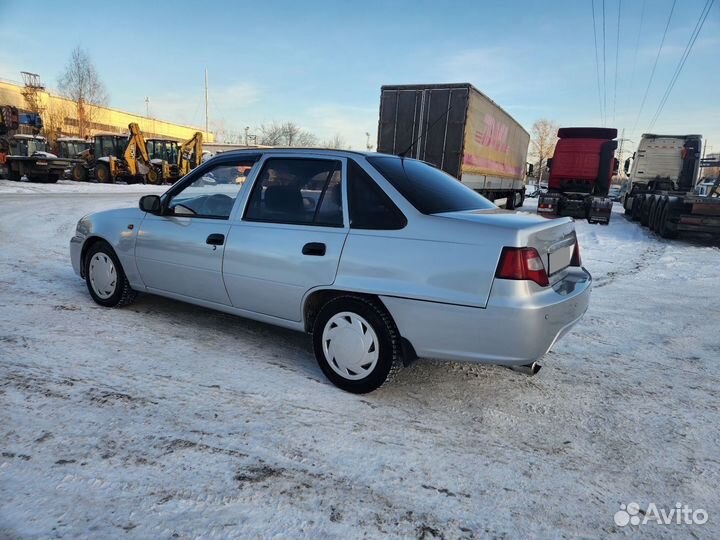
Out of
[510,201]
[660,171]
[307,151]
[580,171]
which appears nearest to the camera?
[307,151]

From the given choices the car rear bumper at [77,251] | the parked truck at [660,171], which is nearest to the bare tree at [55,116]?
the parked truck at [660,171]

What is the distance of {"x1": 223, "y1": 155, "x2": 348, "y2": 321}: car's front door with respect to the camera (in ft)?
10.1

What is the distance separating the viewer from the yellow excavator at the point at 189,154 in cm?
2714

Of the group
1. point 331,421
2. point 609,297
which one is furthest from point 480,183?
point 331,421

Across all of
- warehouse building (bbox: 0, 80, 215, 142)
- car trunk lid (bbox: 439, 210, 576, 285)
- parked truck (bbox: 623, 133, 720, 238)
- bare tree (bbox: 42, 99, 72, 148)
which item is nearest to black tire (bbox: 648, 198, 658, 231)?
parked truck (bbox: 623, 133, 720, 238)

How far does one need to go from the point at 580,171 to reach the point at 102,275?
16.8 meters

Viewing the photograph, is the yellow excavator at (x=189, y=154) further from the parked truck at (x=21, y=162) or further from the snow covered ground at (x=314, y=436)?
the snow covered ground at (x=314, y=436)

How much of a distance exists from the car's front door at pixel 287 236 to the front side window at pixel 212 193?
Result: 0.24 m

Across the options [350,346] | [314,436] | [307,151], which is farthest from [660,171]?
[314,436]

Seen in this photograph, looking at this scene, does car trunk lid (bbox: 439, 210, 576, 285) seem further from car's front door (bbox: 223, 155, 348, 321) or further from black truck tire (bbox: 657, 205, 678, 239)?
black truck tire (bbox: 657, 205, 678, 239)

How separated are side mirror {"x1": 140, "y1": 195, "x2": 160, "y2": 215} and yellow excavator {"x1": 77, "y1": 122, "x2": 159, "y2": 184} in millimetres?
22414

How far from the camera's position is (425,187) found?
3.22 meters

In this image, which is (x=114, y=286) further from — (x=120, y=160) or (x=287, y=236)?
(x=120, y=160)

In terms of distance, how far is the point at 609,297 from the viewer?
5.86 m
